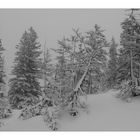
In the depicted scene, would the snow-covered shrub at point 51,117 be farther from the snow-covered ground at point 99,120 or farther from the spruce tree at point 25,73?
the spruce tree at point 25,73

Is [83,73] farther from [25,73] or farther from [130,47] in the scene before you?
[25,73]

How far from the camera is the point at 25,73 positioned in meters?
26.8

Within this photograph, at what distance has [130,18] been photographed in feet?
71.8

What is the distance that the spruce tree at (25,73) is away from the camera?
26055 mm

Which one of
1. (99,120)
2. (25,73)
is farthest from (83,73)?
(25,73)

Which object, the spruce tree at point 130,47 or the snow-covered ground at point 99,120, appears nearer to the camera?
the snow-covered ground at point 99,120

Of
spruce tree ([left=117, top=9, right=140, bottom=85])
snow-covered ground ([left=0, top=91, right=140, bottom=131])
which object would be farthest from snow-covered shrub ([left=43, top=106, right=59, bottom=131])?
spruce tree ([left=117, top=9, right=140, bottom=85])

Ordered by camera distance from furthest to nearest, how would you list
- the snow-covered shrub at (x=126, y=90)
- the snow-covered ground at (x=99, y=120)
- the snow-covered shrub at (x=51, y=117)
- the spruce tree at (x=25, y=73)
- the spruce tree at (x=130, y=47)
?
the spruce tree at (x=25, y=73), the spruce tree at (x=130, y=47), the snow-covered shrub at (x=126, y=90), the snow-covered shrub at (x=51, y=117), the snow-covered ground at (x=99, y=120)

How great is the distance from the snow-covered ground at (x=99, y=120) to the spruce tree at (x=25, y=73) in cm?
618

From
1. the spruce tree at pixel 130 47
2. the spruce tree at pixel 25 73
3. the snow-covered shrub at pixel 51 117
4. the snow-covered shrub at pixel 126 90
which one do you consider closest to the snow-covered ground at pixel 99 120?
the snow-covered shrub at pixel 51 117

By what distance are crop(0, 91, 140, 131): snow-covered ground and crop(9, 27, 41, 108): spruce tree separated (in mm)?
6184
